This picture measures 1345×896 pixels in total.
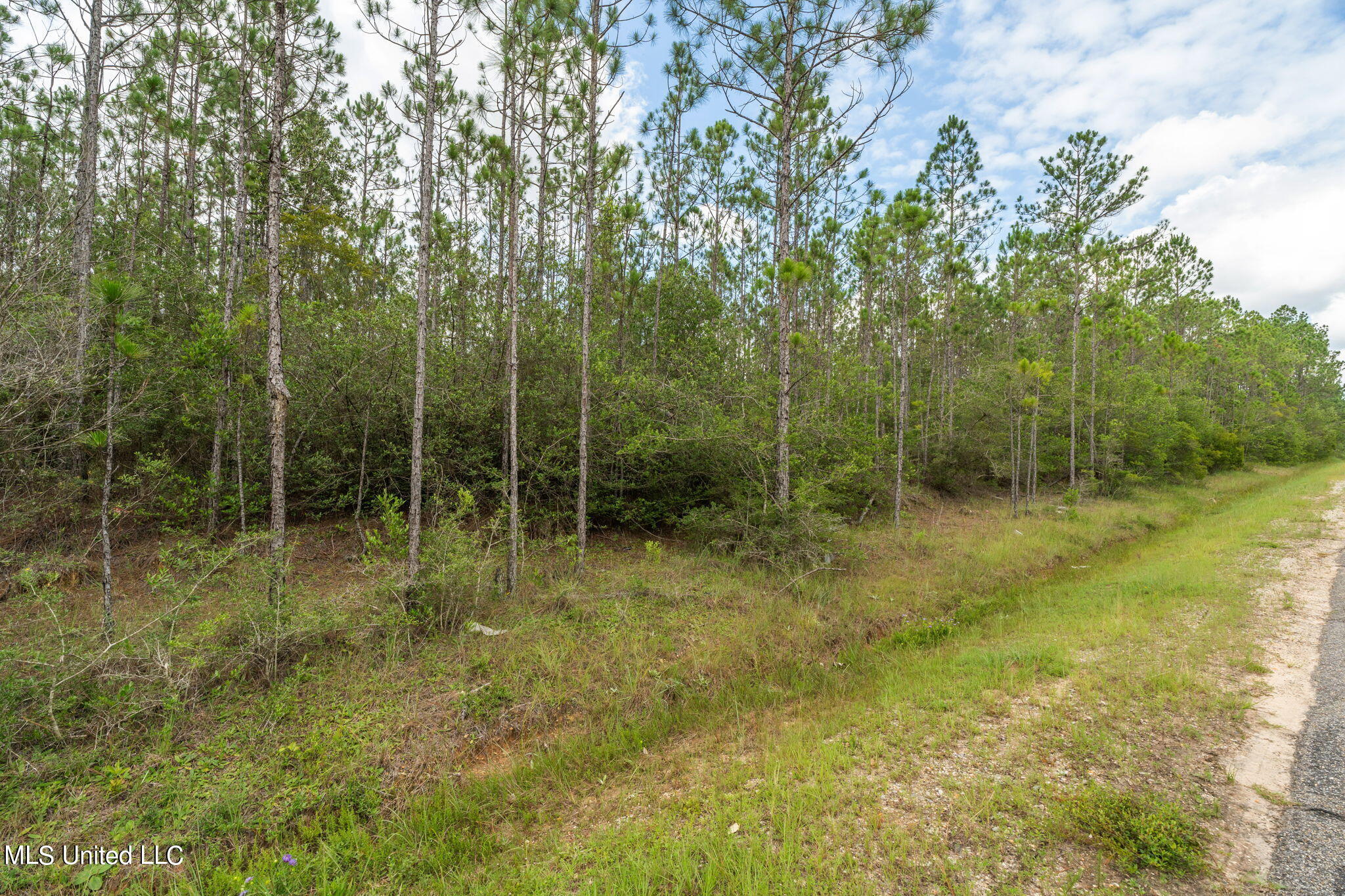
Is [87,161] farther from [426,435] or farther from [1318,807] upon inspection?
[1318,807]

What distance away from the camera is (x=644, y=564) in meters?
9.27

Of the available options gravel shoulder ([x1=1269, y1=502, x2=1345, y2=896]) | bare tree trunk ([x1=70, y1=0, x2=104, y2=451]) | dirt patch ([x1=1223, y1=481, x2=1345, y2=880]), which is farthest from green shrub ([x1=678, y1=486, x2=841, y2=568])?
bare tree trunk ([x1=70, y1=0, x2=104, y2=451])

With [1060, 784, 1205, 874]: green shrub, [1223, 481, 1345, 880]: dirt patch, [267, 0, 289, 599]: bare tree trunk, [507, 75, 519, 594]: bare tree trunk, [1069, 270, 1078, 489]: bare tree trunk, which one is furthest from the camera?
[1069, 270, 1078, 489]: bare tree trunk

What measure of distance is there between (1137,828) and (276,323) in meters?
8.13

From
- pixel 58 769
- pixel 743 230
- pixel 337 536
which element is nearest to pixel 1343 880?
pixel 58 769

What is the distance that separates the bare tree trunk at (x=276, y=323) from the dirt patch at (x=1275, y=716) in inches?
307

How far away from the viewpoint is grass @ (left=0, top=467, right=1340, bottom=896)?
126 inches

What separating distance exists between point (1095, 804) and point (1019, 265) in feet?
71.1

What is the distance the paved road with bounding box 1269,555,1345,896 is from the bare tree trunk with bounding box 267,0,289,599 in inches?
310

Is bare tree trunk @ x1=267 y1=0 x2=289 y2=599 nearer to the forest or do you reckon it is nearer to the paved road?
the forest

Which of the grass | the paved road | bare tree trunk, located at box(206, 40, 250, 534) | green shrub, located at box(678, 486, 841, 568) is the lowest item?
the grass

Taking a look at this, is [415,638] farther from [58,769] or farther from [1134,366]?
[1134,366]

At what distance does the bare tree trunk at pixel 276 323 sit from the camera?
17.2 feet

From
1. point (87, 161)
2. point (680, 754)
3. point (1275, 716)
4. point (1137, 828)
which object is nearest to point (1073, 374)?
point (1275, 716)
